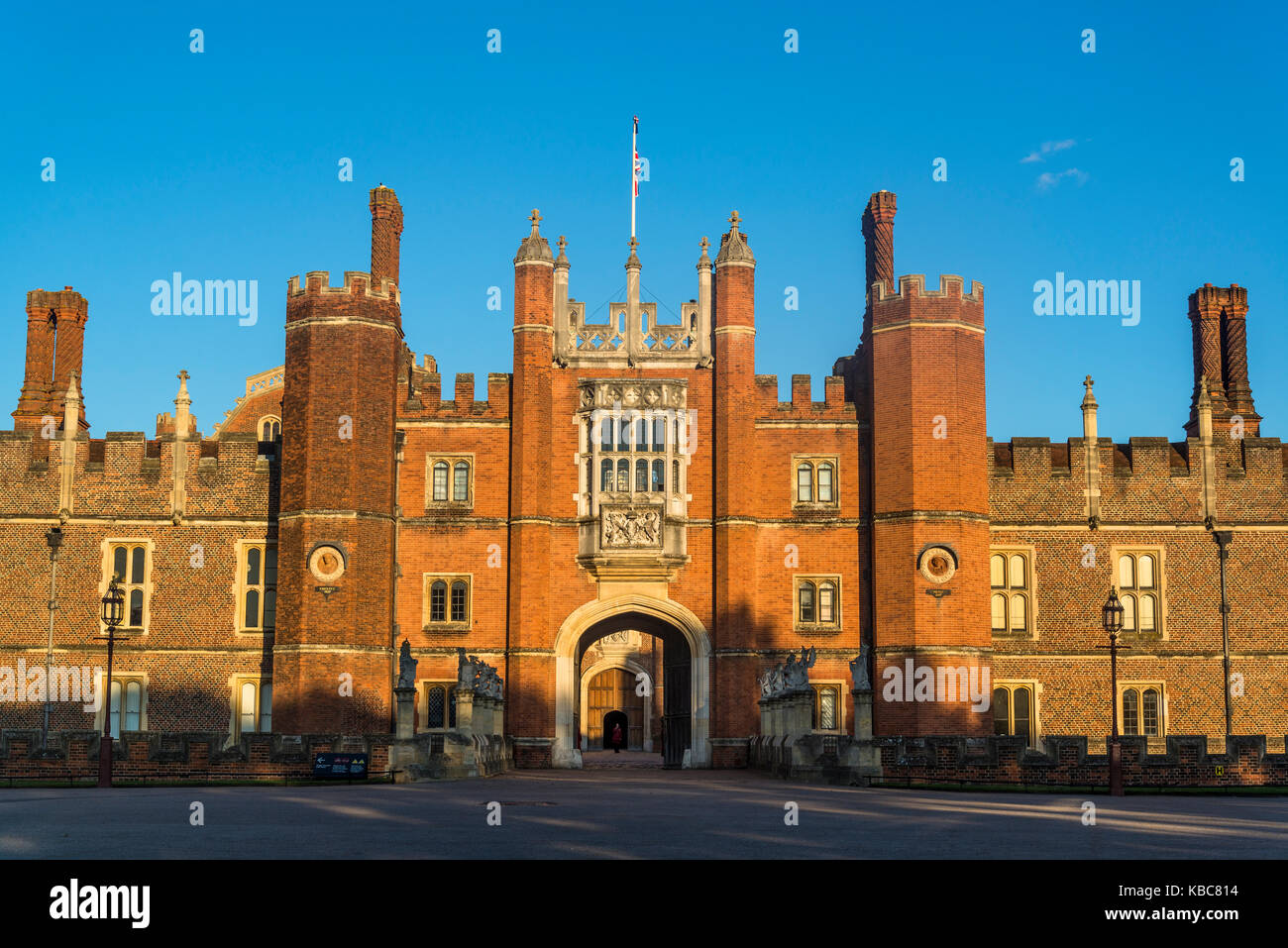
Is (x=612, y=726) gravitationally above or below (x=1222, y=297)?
below

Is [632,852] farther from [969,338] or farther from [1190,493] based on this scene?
[1190,493]

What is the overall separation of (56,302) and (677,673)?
20.9 m

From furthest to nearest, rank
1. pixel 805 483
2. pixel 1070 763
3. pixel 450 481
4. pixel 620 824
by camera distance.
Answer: pixel 805 483
pixel 450 481
pixel 1070 763
pixel 620 824

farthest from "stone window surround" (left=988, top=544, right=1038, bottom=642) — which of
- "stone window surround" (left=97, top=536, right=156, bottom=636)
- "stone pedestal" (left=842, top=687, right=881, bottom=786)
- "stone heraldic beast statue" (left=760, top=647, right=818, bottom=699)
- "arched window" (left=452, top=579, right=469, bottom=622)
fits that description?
"stone window surround" (left=97, top=536, right=156, bottom=636)

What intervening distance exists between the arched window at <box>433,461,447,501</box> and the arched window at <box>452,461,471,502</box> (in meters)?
0.25

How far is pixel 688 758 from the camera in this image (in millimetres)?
36344

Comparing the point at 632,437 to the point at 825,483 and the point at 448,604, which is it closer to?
the point at 825,483

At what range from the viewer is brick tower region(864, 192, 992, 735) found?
35062 millimetres

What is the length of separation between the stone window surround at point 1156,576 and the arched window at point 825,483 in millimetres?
7652

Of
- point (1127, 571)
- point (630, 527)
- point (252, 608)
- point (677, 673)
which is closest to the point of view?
point (630, 527)

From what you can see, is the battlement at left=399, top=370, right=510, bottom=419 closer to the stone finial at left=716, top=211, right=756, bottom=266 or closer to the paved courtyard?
the stone finial at left=716, top=211, right=756, bottom=266

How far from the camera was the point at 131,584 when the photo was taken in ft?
123

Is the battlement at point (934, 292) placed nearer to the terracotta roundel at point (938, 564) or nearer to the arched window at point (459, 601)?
the terracotta roundel at point (938, 564)

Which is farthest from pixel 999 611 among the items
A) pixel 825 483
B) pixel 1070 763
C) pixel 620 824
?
pixel 620 824
